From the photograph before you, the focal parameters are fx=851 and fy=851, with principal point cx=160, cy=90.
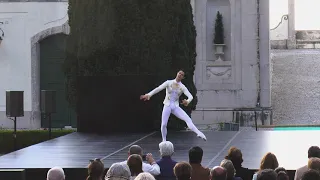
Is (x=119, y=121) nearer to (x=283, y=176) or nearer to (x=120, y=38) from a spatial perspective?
(x=120, y=38)

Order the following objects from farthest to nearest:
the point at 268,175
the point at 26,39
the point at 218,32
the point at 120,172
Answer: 1. the point at 26,39
2. the point at 218,32
3. the point at 120,172
4. the point at 268,175

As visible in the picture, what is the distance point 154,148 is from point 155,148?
25mm


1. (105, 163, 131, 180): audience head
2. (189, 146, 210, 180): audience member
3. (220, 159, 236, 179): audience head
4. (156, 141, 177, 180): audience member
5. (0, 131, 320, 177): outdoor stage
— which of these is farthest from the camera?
(0, 131, 320, 177): outdoor stage

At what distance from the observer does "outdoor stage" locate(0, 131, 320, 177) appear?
44.7 feet

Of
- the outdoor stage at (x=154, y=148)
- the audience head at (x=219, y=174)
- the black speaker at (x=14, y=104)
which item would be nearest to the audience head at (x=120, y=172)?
the audience head at (x=219, y=174)

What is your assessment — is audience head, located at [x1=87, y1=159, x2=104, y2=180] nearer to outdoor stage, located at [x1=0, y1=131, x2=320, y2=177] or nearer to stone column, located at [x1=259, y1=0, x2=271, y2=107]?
outdoor stage, located at [x1=0, y1=131, x2=320, y2=177]

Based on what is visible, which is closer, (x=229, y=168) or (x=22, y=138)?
(x=229, y=168)

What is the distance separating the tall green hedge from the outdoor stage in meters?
1.91

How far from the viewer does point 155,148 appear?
637 inches

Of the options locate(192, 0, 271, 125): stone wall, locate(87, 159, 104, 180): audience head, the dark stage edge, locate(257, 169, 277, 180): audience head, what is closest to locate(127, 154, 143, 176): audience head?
locate(87, 159, 104, 180): audience head

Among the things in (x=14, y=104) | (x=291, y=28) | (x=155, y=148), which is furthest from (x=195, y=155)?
(x=291, y=28)

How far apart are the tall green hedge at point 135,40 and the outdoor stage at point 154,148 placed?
1.91 m

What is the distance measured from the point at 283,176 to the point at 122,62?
1229cm

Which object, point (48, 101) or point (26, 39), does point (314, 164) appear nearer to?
point (48, 101)
